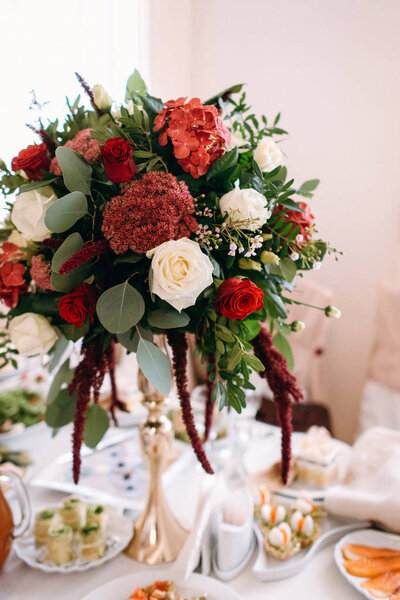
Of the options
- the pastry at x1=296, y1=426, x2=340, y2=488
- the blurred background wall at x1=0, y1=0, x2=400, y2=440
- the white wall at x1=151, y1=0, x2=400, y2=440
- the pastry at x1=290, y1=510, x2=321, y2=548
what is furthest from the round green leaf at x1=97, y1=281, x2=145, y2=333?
the white wall at x1=151, y1=0, x2=400, y2=440

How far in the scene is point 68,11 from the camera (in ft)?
7.16

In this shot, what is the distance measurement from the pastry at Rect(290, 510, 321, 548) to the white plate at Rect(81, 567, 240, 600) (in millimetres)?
199

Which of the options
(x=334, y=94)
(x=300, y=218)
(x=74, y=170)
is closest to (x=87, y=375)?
(x=74, y=170)

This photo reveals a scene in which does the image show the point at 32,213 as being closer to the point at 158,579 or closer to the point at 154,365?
the point at 154,365

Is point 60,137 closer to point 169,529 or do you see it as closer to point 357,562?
point 169,529

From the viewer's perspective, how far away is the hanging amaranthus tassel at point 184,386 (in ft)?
2.47

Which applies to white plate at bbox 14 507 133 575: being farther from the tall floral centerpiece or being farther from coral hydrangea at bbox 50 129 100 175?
coral hydrangea at bbox 50 129 100 175

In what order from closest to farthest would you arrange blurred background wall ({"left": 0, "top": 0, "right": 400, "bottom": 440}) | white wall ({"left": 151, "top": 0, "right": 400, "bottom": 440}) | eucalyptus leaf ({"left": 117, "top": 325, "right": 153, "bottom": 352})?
eucalyptus leaf ({"left": 117, "top": 325, "right": 153, "bottom": 352}) → blurred background wall ({"left": 0, "top": 0, "right": 400, "bottom": 440}) → white wall ({"left": 151, "top": 0, "right": 400, "bottom": 440})

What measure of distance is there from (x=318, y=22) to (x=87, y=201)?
230 cm

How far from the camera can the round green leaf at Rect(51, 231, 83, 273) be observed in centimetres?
66

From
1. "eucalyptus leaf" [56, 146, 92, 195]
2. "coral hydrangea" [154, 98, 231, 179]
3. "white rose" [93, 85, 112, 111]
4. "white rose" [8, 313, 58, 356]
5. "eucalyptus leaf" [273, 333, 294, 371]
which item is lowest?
"eucalyptus leaf" [273, 333, 294, 371]

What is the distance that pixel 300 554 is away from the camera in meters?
0.91

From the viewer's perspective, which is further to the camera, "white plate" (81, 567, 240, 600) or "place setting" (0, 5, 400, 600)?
"white plate" (81, 567, 240, 600)

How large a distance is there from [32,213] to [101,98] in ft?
0.78
